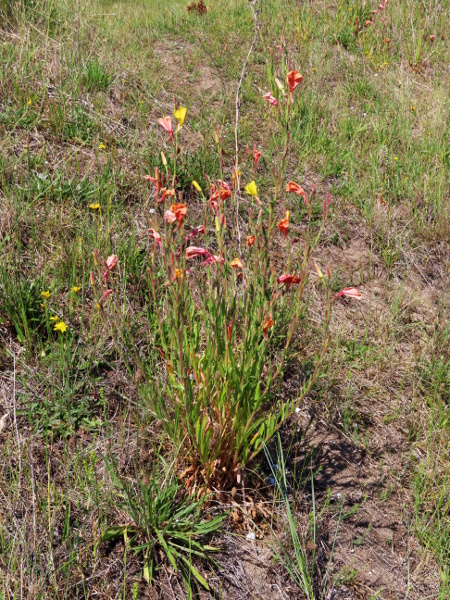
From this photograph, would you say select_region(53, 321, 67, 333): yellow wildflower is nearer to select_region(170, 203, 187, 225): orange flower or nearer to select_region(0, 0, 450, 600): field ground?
select_region(0, 0, 450, 600): field ground

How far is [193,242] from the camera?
3.08 meters

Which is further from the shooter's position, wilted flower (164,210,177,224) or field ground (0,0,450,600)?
field ground (0,0,450,600)

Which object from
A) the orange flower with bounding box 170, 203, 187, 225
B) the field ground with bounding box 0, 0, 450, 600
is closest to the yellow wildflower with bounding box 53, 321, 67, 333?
the field ground with bounding box 0, 0, 450, 600

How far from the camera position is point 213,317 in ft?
6.35

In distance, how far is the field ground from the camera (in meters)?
1.81

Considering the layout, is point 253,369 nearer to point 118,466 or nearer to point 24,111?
point 118,466

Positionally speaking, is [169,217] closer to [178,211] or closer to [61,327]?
[178,211]

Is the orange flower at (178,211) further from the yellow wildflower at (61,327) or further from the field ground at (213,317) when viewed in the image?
the yellow wildflower at (61,327)

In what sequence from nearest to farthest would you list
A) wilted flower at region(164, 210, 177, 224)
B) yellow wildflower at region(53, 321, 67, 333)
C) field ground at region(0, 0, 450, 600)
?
wilted flower at region(164, 210, 177, 224) < field ground at region(0, 0, 450, 600) < yellow wildflower at region(53, 321, 67, 333)

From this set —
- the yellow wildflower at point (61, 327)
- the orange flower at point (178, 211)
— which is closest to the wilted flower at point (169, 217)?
the orange flower at point (178, 211)

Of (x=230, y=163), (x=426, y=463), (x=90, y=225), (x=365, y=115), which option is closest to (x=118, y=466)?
(x=426, y=463)

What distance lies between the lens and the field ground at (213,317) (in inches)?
71.2

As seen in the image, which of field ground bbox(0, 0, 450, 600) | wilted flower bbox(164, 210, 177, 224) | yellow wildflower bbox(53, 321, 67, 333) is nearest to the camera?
wilted flower bbox(164, 210, 177, 224)

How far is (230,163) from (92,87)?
1.09 metres
